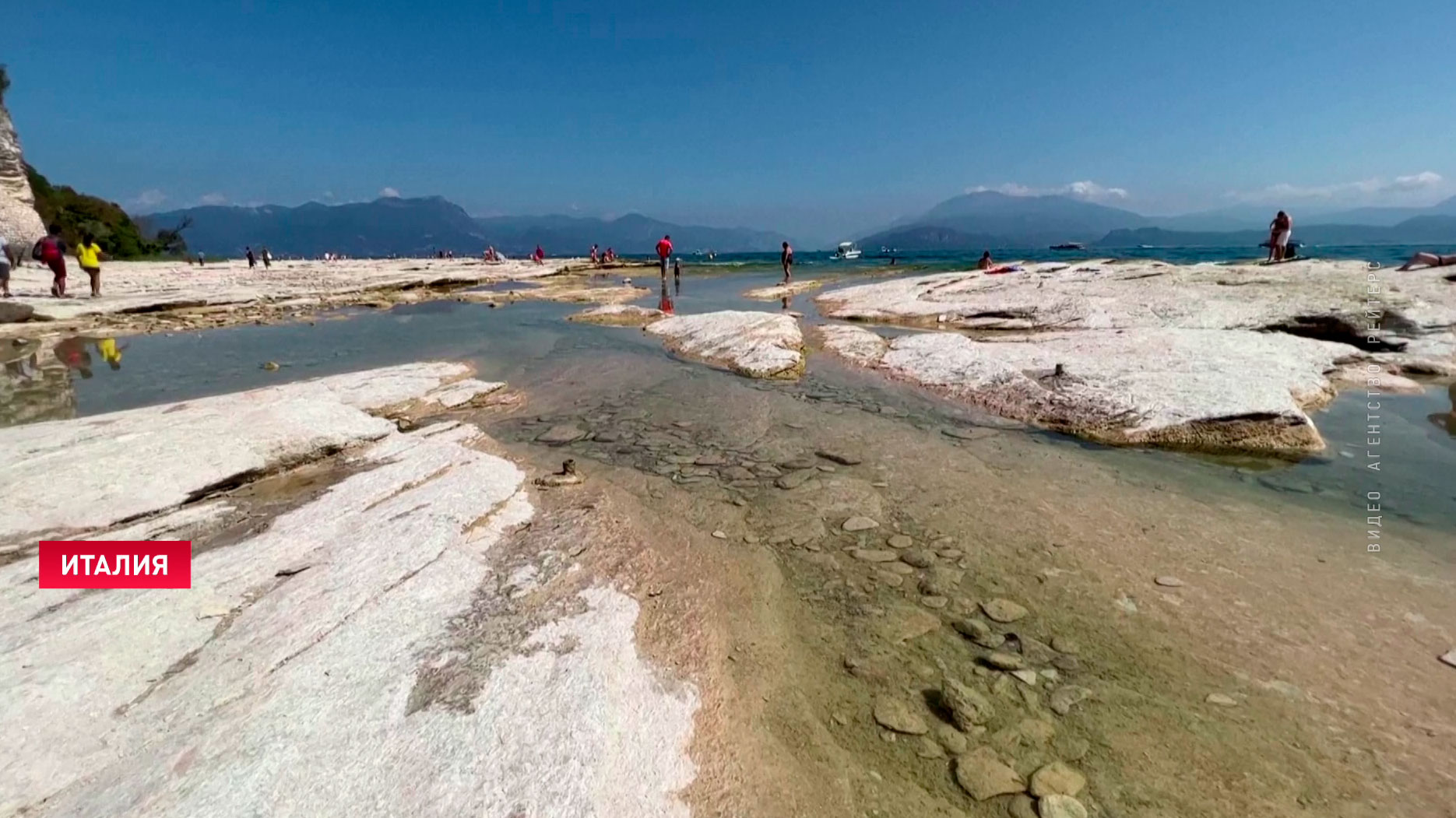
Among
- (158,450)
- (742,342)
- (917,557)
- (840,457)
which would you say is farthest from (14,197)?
(917,557)

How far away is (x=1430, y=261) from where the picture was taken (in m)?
19.4

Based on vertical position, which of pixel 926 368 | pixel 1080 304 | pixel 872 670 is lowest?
pixel 872 670

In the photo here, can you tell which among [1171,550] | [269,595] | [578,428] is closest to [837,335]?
[578,428]

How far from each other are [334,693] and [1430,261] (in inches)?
1268

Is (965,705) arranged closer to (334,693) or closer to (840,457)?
(334,693)

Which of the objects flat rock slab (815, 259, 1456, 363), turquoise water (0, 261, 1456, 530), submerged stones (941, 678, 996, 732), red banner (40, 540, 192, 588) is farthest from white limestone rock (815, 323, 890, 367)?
red banner (40, 540, 192, 588)

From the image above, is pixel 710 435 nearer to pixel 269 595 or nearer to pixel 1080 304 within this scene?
pixel 269 595

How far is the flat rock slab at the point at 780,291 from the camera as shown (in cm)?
3350

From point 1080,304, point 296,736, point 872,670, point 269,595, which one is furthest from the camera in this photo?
point 1080,304

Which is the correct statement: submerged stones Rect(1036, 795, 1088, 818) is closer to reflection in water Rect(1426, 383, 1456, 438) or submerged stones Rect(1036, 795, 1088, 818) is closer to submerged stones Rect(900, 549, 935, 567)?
submerged stones Rect(900, 549, 935, 567)

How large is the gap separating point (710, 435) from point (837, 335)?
31.2 feet

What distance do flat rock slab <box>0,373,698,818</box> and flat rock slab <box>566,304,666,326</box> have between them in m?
17.9

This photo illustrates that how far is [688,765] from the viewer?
10.5 ft

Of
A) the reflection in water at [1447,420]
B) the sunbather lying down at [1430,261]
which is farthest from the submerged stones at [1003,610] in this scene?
the sunbather lying down at [1430,261]
